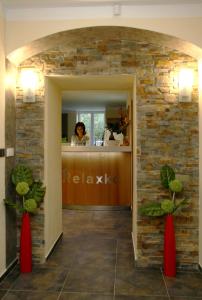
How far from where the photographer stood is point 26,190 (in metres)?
3.10

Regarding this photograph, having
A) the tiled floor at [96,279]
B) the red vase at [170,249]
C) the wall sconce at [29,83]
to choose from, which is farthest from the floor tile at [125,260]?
the wall sconce at [29,83]

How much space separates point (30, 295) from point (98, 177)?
3.47 m

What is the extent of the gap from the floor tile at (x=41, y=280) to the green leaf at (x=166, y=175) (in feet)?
4.64

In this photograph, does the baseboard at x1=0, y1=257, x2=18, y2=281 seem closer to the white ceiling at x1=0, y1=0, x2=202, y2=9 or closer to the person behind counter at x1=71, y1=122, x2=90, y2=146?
the white ceiling at x1=0, y1=0, x2=202, y2=9

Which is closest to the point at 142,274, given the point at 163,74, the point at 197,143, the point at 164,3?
the point at 197,143

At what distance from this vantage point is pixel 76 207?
6.06 metres

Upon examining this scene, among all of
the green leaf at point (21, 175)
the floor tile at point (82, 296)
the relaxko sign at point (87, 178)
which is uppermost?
the green leaf at point (21, 175)

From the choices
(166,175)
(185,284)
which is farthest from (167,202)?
(185,284)

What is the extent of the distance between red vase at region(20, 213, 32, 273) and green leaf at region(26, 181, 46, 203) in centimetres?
19

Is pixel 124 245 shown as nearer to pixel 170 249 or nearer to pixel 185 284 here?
pixel 170 249

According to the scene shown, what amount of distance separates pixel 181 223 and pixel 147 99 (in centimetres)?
142

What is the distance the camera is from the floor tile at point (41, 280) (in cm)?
281

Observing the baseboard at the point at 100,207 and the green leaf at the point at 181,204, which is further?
the baseboard at the point at 100,207

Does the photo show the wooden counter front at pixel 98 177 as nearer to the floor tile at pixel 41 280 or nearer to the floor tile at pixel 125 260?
the floor tile at pixel 125 260
